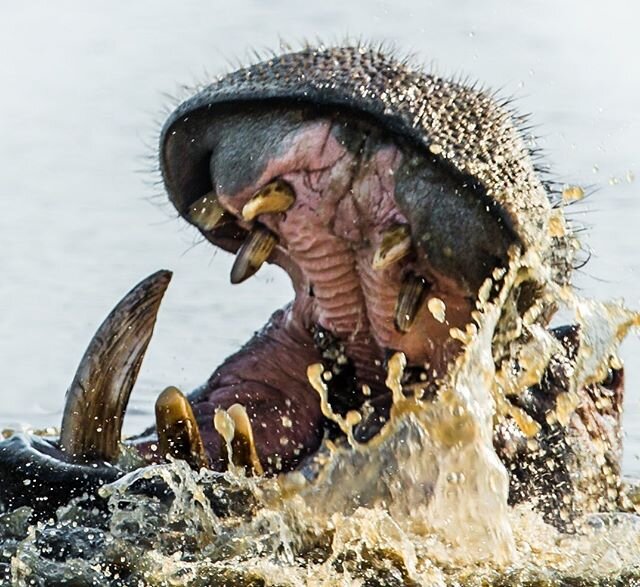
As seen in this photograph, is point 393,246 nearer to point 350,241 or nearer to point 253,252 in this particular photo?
point 350,241

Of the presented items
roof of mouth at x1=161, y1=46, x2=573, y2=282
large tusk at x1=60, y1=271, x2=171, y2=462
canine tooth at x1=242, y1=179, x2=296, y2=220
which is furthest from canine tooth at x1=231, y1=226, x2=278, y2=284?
roof of mouth at x1=161, y1=46, x2=573, y2=282

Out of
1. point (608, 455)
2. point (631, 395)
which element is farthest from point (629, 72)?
point (608, 455)

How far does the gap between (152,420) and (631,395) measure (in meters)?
2.09

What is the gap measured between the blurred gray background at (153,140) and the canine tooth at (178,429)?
10.4 feet

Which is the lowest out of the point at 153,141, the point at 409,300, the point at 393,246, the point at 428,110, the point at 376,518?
the point at 376,518

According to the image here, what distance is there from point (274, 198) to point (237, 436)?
615 millimetres

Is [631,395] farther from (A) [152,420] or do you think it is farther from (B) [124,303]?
(B) [124,303]

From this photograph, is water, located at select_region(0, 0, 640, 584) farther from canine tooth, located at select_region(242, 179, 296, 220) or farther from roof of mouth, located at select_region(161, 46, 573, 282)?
canine tooth, located at select_region(242, 179, 296, 220)

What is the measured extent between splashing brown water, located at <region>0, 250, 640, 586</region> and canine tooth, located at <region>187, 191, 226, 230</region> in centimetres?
60

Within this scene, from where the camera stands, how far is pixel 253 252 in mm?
4805

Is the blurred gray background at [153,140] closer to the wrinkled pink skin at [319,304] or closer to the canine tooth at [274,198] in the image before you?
the wrinkled pink skin at [319,304]

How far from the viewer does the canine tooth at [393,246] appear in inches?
180

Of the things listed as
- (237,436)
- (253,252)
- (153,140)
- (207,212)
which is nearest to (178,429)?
(237,436)

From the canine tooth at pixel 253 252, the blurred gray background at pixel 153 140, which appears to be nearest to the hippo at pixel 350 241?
the canine tooth at pixel 253 252
